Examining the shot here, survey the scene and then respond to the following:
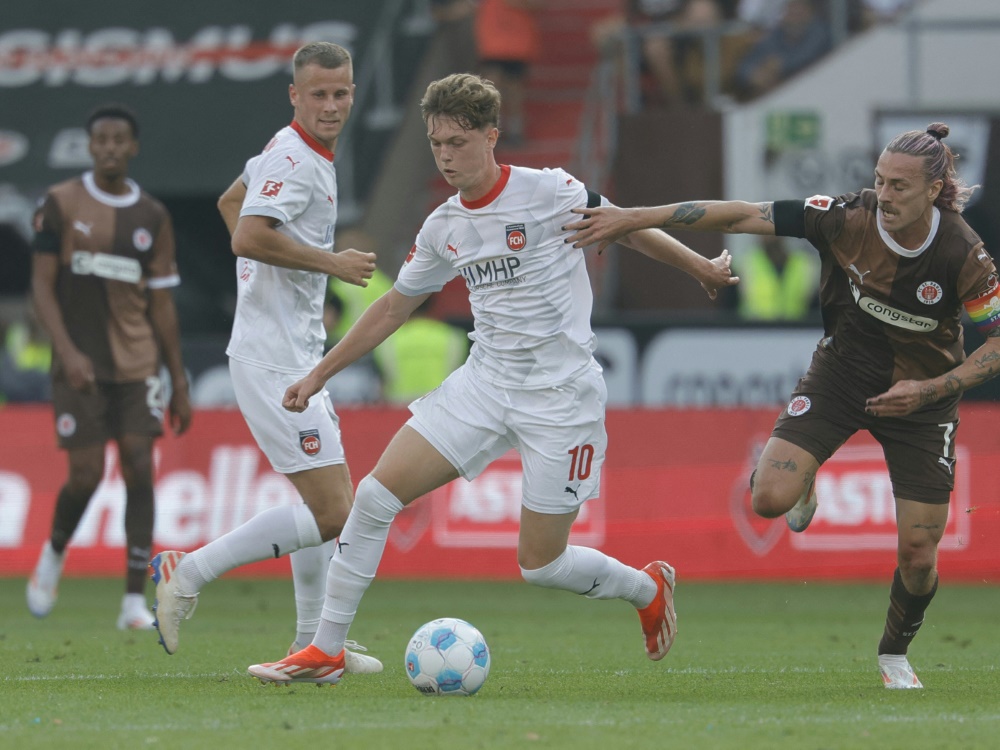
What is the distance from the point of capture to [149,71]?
60.3 ft

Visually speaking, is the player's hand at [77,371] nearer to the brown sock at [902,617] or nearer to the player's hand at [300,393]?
the player's hand at [300,393]

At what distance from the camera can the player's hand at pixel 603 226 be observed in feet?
21.4

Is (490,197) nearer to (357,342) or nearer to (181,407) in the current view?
(357,342)

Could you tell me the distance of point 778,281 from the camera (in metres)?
15.2

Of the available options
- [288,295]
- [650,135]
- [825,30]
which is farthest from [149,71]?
[288,295]

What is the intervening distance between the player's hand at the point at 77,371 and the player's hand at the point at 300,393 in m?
3.05

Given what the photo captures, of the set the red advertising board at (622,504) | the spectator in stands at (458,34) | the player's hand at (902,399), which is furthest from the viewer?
the spectator in stands at (458,34)

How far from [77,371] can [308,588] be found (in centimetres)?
253

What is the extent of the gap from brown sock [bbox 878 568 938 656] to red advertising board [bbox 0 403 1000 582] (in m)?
5.17

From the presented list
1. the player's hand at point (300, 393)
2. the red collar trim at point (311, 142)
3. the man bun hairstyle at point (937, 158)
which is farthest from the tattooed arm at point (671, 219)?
the red collar trim at point (311, 142)

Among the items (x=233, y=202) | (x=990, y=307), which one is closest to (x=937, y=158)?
(x=990, y=307)

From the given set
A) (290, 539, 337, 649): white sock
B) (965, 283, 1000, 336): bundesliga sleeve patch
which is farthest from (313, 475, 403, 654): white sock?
(965, 283, 1000, 336): bundesliga sleeve patch

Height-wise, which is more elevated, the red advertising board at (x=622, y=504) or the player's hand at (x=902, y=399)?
the player's hand at (x=902, y=399)

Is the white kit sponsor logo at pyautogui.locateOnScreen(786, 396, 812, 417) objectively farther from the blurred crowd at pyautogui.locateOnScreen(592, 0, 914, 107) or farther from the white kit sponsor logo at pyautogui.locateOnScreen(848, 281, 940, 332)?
the blurred crowd at pyautogui.locateOnScreen(592, 0, 914, 107)
